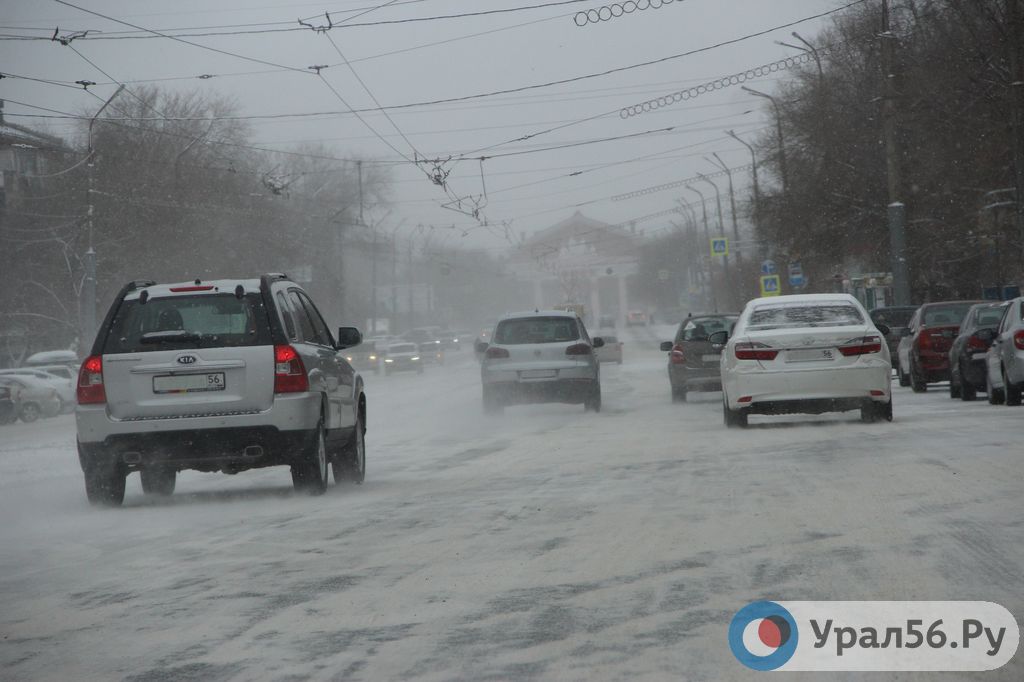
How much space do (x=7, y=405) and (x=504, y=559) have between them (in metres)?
33.1

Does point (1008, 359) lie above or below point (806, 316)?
below

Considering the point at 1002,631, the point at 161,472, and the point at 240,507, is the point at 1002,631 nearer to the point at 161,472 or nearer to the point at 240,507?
the point at 240,507

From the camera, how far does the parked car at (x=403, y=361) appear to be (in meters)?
65.6

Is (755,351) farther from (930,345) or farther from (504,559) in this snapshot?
(504,559)

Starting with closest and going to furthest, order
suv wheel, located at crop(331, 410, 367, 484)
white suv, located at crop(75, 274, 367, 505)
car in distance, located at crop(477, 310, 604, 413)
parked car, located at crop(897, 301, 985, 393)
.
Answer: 1. white suv, located at crop(75, 274, 367, 505)
2. suv wheel, located at crop(331, 410, 367, 484)
3. car in distance, located at crop(477, 310, 604, 413)
4. parked car, located at crop(897, 301, 985, 393)

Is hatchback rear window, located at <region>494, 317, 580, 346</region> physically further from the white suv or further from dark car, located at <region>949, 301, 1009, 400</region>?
the white suv

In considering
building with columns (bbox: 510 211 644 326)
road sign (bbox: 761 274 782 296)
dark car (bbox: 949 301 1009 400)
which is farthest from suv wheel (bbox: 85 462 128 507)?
building with columns (bbox: 510 211 644 326)

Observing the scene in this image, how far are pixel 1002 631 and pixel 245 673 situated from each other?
110 inches

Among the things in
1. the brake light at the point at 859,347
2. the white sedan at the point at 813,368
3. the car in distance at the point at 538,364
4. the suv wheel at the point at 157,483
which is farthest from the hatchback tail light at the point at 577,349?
the suv wheel at the point at 157,483

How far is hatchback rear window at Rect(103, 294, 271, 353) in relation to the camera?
11414 mm

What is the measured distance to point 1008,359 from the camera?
19.6 meters

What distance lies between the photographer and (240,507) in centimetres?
1142

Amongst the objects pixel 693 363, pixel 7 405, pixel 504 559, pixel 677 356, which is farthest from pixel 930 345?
pixel 7 405
